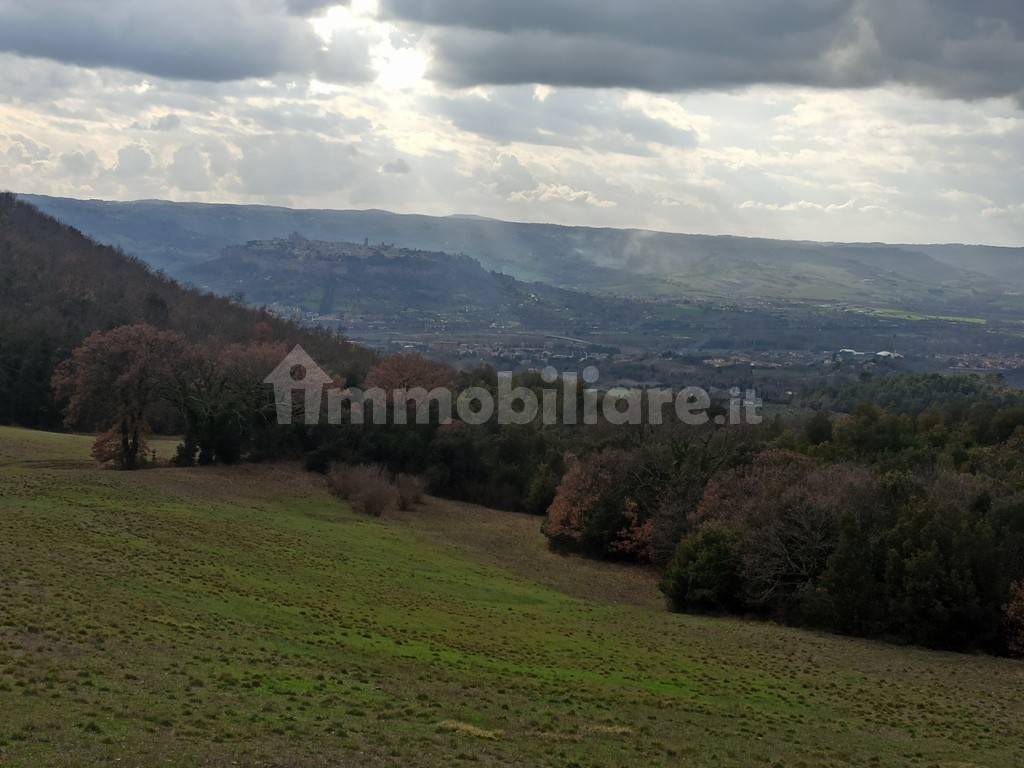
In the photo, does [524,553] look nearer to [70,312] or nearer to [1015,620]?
[1015,620]

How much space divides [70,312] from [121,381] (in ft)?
154

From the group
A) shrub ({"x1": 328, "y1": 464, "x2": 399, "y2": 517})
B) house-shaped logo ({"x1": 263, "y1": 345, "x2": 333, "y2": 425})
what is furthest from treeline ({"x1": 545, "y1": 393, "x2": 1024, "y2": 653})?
house-shaped logo ({"x1": 263, "y1": 345, "x2": 333, "y2": 425})

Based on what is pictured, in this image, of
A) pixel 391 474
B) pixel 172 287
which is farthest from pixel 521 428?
pixel 172 287

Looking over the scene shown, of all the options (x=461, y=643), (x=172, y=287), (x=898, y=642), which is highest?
(x=172, y=287)

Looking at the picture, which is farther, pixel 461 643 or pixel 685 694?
pixel 461 643

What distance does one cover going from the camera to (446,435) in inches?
2736

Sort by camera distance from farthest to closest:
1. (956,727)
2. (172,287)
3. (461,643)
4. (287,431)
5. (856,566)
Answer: (172,287)
(287,431)
(856,566)
(461,643)
(956,727)

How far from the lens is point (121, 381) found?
177 ft

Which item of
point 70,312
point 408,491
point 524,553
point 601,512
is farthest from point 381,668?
point 70,312

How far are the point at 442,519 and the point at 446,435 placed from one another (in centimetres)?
1157

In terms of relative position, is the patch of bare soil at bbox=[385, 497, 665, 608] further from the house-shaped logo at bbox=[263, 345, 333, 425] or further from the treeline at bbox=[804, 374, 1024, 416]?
the treeline at bbox=[804, 374, 1024, 416]

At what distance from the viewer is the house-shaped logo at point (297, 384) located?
64.0 metres

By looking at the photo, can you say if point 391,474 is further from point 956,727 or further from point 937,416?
point 956,727

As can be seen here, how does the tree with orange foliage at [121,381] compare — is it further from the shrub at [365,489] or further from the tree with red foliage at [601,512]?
the tree with red foliage at [601,512]
